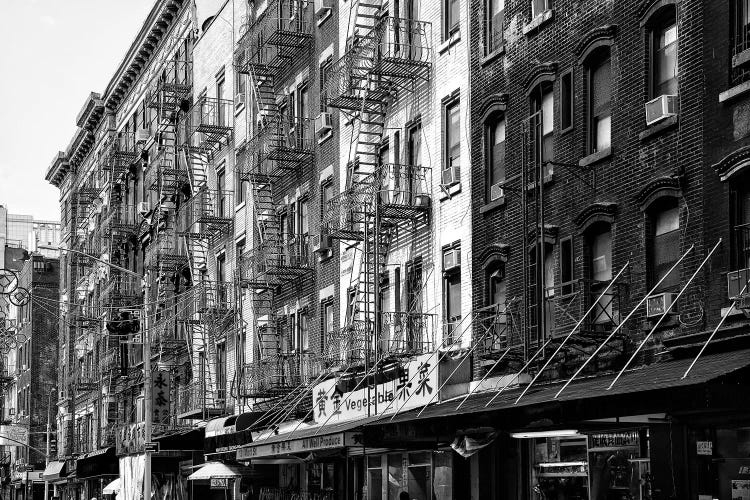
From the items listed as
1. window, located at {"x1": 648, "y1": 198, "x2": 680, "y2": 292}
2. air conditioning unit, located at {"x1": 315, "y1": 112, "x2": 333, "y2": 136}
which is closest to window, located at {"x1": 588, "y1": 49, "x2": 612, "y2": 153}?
window, located at {"x1": 648, "y1": 198, "x2": 680, "y2": 292}

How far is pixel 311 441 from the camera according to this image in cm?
3184

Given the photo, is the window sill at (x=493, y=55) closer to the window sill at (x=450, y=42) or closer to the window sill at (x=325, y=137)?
the window sill at (x=450, y=42)

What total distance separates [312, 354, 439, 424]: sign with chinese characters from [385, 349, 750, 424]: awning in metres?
3.90

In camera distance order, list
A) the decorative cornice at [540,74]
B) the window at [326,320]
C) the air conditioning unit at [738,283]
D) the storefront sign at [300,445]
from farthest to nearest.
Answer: the window at [326,320], the storefront sign at [300,445], the decorative cornice at [540,74], the air conditioning unit at [738,283]

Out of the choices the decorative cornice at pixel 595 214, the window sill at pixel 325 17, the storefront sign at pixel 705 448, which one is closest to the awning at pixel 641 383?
the storefront sign at pixel 705 448

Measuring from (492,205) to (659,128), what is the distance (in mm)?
7107

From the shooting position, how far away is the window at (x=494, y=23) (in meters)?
30.5

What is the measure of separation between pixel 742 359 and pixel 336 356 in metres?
19.6

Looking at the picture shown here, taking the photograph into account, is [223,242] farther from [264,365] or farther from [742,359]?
[742,359]

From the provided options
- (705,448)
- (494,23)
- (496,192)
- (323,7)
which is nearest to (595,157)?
(496,192)

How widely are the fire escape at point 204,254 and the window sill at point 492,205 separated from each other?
19273mm

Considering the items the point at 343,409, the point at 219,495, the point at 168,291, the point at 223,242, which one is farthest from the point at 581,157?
the point at 168,291

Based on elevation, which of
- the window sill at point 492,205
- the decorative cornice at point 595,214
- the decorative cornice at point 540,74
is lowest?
the decorative cornice at point 595,214

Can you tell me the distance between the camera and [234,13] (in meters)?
51.9
